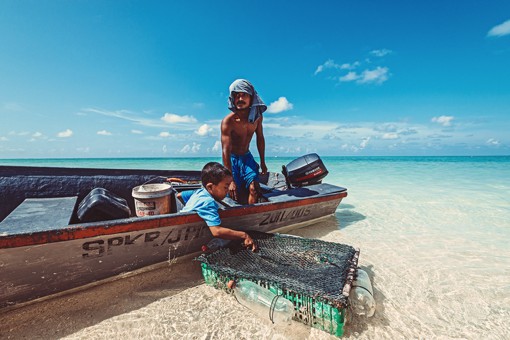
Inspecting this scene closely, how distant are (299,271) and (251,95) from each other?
2.74 metres

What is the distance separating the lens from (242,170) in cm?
407

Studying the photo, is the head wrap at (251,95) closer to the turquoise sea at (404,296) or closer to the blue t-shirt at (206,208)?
the blue t-shirt at (206,208)

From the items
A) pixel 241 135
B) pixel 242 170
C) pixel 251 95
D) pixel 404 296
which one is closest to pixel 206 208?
pixel 242 170

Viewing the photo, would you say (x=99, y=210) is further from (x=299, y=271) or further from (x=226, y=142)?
(x=299, y=271)

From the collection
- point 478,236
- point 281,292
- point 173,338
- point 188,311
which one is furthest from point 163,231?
point 478,236

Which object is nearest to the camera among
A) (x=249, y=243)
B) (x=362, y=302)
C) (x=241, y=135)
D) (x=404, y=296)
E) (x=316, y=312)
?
(x=316, y=312)

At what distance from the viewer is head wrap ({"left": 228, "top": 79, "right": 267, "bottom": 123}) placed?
146 inches

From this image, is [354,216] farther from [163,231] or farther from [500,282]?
[163,231]

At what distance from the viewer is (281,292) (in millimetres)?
2096

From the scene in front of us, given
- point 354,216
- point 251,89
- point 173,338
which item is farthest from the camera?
point 354,216

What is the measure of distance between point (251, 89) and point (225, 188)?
71.0 inches

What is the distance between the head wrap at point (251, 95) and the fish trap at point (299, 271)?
1958 millimetres

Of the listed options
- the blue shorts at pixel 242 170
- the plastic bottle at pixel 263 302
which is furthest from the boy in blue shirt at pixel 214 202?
the blue shorts at pixel 242 170

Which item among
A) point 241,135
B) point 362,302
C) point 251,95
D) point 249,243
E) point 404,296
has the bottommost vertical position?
point 404,296
